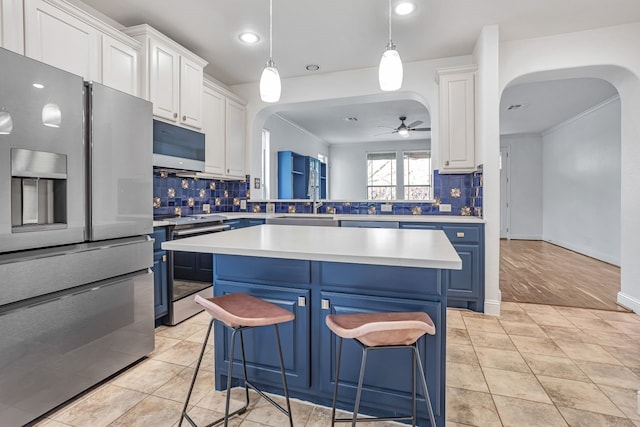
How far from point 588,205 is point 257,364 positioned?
693 centimetres

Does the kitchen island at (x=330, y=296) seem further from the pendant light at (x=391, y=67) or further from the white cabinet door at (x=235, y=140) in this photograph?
the white cabinet door at (x=235, y=140)

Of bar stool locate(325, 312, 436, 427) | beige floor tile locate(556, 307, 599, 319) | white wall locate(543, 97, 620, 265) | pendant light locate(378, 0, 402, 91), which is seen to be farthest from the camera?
white wall locate(543, 97, 620, 265)

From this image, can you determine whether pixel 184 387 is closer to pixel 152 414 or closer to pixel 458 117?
pixel 152 414

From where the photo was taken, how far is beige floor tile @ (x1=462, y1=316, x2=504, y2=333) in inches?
108

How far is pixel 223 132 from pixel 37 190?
2482 mm

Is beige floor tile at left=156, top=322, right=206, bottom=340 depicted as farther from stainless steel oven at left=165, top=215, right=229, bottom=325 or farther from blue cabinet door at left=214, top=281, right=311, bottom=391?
blue cabinet door at left=214, top=281, right=311, bottom=391

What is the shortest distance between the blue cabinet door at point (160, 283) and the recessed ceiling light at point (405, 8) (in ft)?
9.17

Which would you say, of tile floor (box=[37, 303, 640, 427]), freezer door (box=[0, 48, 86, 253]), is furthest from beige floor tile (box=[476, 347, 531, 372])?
freezer door (box=[0, 48, 86, 253])

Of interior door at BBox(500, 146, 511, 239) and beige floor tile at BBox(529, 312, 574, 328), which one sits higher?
interior door at BBox(500, 146, 511, 239)

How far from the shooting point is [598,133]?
18.7 feet

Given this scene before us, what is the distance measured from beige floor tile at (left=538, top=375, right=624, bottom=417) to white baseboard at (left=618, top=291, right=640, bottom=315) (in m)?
1.79

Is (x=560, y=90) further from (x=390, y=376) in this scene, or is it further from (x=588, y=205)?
(x=390, y=376)

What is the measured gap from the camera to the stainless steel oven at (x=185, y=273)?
274 cm

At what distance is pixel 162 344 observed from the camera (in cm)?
243
